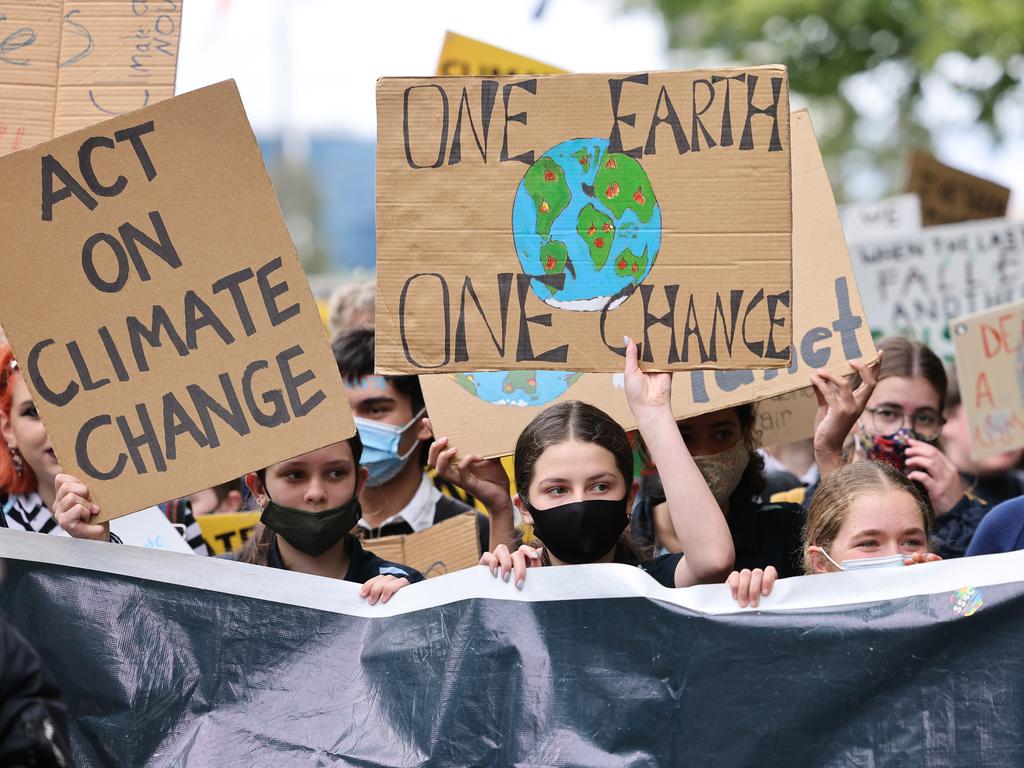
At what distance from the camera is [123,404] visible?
314cm

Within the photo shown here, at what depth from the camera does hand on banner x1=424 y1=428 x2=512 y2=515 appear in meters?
3.72

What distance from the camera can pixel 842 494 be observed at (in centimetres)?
326

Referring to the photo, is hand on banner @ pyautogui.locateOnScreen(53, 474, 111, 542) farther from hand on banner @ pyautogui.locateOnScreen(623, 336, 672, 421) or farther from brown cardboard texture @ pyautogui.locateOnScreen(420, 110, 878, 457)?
hand on banner @ pyautogui.locateOnScreen(623, 336, 672, 421)

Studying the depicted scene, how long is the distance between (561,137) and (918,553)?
131 centimetres

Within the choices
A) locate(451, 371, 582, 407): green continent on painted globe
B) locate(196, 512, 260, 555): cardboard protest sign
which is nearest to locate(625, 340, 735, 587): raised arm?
locate(451, 371, 582, 407): green continent on painted globe

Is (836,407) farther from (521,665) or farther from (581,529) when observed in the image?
(521,665)

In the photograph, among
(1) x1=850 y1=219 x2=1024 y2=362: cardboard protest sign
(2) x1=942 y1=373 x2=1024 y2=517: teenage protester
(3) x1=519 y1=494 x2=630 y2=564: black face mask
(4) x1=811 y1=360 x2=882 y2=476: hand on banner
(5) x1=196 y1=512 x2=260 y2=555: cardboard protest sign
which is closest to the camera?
(3) x1=519 y1=494 x2=630 y2=564: black face mask

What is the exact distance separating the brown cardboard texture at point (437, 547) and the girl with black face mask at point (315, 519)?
42cm

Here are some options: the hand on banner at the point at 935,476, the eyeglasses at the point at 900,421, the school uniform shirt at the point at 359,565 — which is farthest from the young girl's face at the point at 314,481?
the eyeglasses at the point at 900,421

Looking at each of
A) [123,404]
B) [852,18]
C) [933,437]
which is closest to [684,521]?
[123,404]

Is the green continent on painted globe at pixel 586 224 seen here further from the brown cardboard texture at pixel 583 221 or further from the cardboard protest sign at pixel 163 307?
the cardboard protest sign at pixel 163 307

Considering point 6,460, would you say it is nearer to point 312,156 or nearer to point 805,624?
point 805,624

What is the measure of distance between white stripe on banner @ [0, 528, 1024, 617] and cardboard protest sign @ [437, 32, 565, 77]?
3.59 metres

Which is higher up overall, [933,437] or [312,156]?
[933,437]
